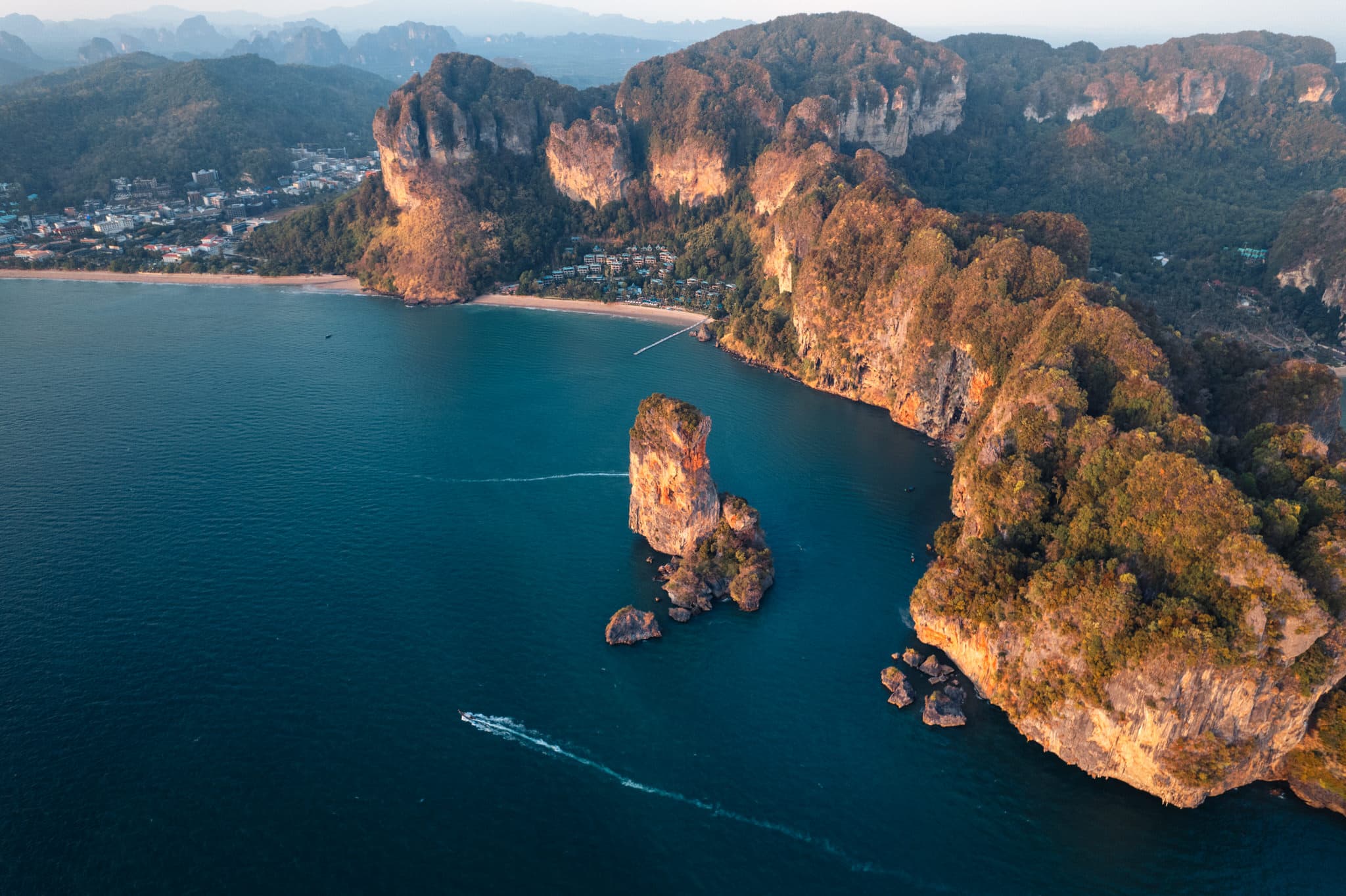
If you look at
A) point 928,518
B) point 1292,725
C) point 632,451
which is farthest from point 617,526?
point 1292,725

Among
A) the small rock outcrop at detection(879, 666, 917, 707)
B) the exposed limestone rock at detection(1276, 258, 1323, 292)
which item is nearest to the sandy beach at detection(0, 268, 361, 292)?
the small rock outcrop at detection(879, 666, 917, 707)

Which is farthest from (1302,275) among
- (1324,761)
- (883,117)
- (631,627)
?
(631,627)

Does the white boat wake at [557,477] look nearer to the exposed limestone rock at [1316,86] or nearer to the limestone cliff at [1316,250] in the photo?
the limestone cliff at [1316,250]

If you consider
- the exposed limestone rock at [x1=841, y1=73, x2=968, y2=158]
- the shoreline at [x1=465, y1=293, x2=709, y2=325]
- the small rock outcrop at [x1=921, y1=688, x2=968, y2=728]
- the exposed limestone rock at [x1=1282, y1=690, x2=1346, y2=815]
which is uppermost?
the exposed limestone rock at [x1=841, y1=73, x2=968, y2=158]

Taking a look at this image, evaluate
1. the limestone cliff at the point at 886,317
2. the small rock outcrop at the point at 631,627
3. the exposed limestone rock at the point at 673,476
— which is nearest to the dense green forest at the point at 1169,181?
the limestone cliff at the point at 886,317

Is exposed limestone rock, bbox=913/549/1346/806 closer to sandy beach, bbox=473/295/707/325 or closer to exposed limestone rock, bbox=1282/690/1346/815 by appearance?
exposed limestone rock, bbox=1282/690/1346/815

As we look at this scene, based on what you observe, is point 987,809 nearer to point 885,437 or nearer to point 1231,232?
point 885,437
